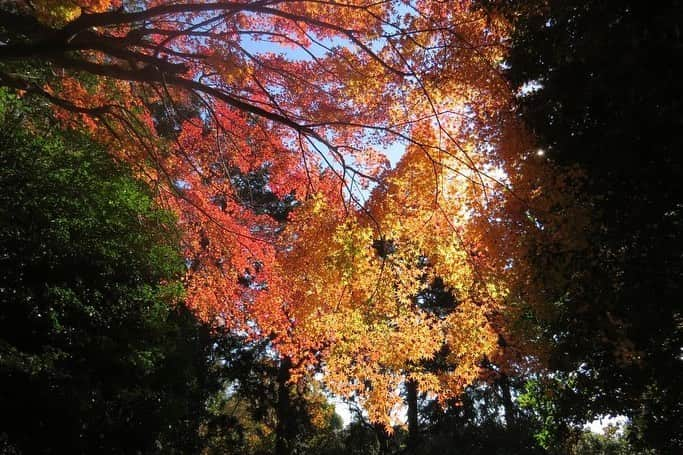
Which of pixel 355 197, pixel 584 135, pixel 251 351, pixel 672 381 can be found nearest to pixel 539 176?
pixel 584 135

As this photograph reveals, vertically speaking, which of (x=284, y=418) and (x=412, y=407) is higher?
(x=412, y=407)

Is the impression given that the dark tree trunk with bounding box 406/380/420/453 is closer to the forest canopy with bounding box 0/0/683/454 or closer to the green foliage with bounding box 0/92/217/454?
the forest canopy with bounding box 0/0/683/454

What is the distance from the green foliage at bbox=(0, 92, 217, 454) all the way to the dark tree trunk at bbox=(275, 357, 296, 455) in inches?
302

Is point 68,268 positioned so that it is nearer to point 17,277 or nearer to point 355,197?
point 17,277

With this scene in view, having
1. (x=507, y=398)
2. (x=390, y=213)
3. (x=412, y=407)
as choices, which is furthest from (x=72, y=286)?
(x=507, y=398)

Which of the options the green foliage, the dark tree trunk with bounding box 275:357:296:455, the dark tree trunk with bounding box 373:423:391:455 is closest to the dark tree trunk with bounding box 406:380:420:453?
the dark tree trunk with bounding box 373:423:391:455

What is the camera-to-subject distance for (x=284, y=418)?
15.8 meters

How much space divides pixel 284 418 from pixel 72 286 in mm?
11673

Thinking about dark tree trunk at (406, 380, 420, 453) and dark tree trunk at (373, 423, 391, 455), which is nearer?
dark tree trunk at (373, 423, 391, 455)

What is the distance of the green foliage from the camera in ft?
18.4

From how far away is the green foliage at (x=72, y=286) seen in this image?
221 inches

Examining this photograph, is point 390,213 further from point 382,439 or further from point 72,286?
point 382,439

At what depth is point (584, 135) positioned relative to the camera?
534 centimetres

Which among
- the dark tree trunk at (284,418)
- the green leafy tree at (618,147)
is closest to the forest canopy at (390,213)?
the green leafy tree at (618,147)
